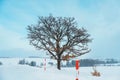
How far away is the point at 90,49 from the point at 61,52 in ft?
11.2

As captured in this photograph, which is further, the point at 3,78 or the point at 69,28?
the point at 69,28

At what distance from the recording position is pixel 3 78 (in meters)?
12.7

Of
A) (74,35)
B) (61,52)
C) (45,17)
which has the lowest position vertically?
(61,52)

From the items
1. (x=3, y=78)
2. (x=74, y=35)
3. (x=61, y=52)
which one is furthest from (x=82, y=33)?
(x=3, y=78)

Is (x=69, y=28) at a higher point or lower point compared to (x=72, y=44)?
higher

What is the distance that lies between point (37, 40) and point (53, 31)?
7.85ft

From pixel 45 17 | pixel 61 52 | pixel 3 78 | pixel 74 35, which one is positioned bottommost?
pixel 3 78

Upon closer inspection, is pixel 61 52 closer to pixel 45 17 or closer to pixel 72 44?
pixel 72 44

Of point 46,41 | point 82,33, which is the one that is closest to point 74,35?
point 82,33

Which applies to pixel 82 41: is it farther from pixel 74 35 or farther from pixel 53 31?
pixel 53 31

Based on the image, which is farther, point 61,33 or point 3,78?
point 61,33

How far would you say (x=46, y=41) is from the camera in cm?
2928

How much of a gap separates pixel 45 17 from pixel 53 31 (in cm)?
220

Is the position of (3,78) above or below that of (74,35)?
below
